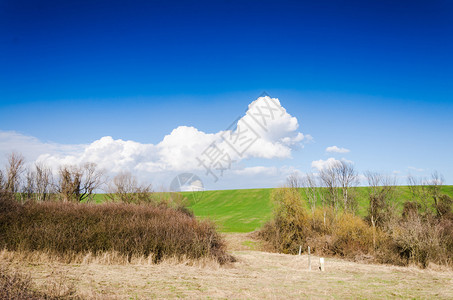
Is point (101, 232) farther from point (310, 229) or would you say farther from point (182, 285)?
point (310, 229)

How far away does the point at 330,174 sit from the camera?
1981 inches

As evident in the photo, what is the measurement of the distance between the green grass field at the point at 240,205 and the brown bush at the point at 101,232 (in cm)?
3220

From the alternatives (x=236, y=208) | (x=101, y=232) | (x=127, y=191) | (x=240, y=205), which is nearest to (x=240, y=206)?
(x=240, y=205)

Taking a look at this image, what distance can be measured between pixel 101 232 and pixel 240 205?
6905 cm

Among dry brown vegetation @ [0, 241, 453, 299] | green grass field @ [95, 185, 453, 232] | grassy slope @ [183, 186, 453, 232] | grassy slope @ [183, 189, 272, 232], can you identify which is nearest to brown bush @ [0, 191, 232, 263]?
dry brown vegetation @ [0, 241, 453, 299]

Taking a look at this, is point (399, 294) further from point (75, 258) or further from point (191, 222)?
point (75, 258)

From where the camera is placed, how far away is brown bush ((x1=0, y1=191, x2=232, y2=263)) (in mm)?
16000

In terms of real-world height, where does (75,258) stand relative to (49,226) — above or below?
below

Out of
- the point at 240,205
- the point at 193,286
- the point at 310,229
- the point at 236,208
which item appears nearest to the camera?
the point at 193,286

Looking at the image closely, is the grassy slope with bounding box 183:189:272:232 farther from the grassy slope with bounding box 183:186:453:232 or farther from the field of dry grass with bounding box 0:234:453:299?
the field of dry grass with bounding box 0:234:453:299

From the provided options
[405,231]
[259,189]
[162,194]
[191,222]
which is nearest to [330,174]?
[405,231]

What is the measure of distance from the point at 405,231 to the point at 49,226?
2769cm

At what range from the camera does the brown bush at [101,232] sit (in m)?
16.0

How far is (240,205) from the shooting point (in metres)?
84.6
